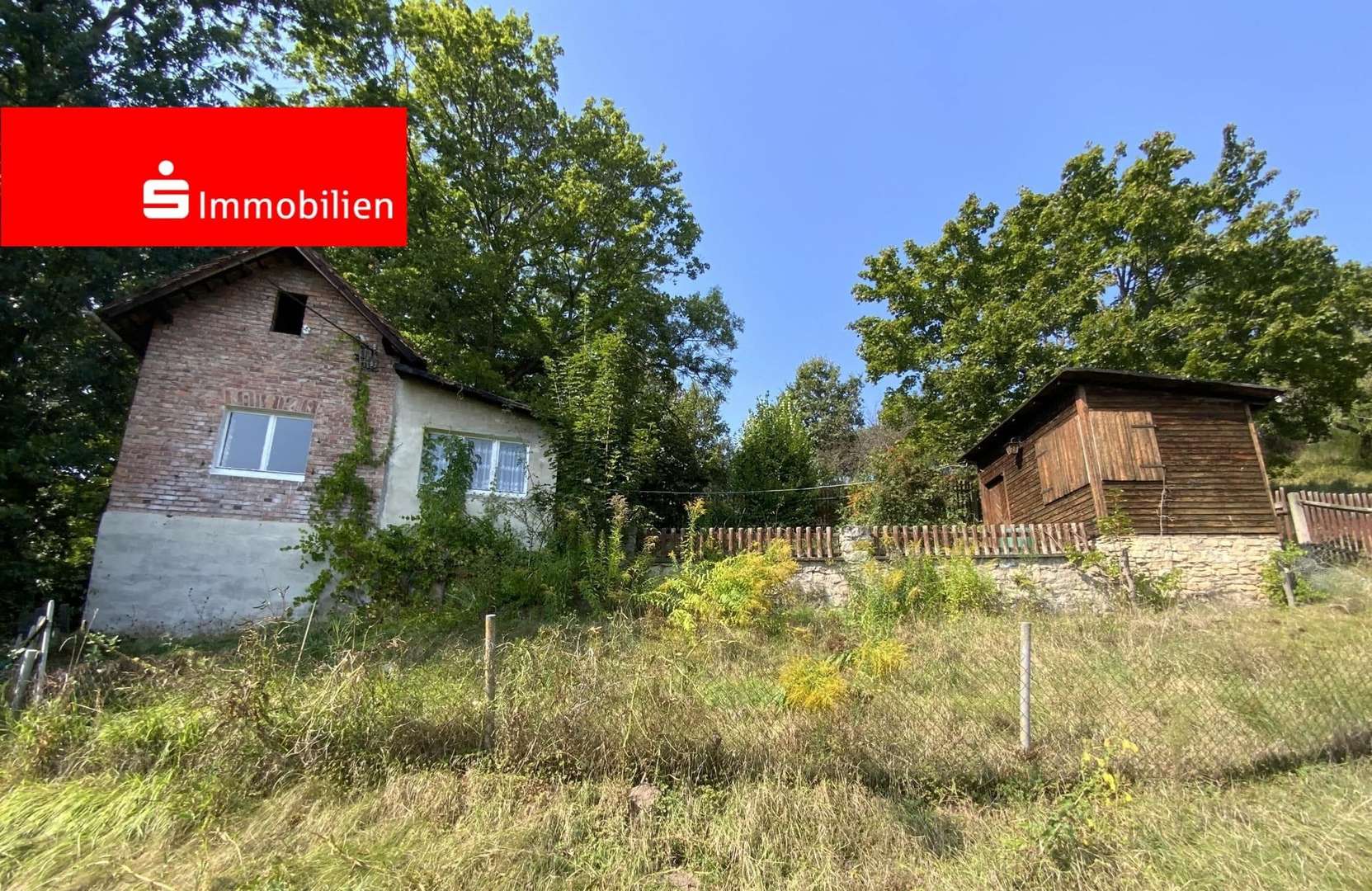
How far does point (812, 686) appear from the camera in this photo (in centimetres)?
489

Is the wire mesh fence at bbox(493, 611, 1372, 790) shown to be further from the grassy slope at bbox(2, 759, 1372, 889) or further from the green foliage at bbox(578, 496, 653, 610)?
the green foliage at bbox(578, 496, 653, 610)

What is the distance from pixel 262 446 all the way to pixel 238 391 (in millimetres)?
1028

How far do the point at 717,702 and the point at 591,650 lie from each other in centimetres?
126

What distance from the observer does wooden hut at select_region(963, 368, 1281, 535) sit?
434 inches

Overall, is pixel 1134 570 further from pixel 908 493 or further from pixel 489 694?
pixel 489 694

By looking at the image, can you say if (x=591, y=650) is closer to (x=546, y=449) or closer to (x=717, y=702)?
(x=717, y=702)

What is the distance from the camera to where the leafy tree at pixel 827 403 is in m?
28.8

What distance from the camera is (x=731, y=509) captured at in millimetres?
16609

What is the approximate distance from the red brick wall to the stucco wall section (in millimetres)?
249

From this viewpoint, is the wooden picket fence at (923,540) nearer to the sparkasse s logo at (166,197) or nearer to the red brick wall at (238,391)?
the red brick wall at (238,391)

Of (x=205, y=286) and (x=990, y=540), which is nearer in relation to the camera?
(x=205, y=286)

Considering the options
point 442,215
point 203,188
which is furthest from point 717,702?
point 442,215

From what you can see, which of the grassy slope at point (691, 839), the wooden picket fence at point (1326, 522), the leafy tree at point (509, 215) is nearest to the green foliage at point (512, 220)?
the leafy tree at point (509, 215)

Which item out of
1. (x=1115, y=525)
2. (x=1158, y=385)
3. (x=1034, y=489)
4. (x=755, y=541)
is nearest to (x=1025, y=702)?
(x=755, y=541)
